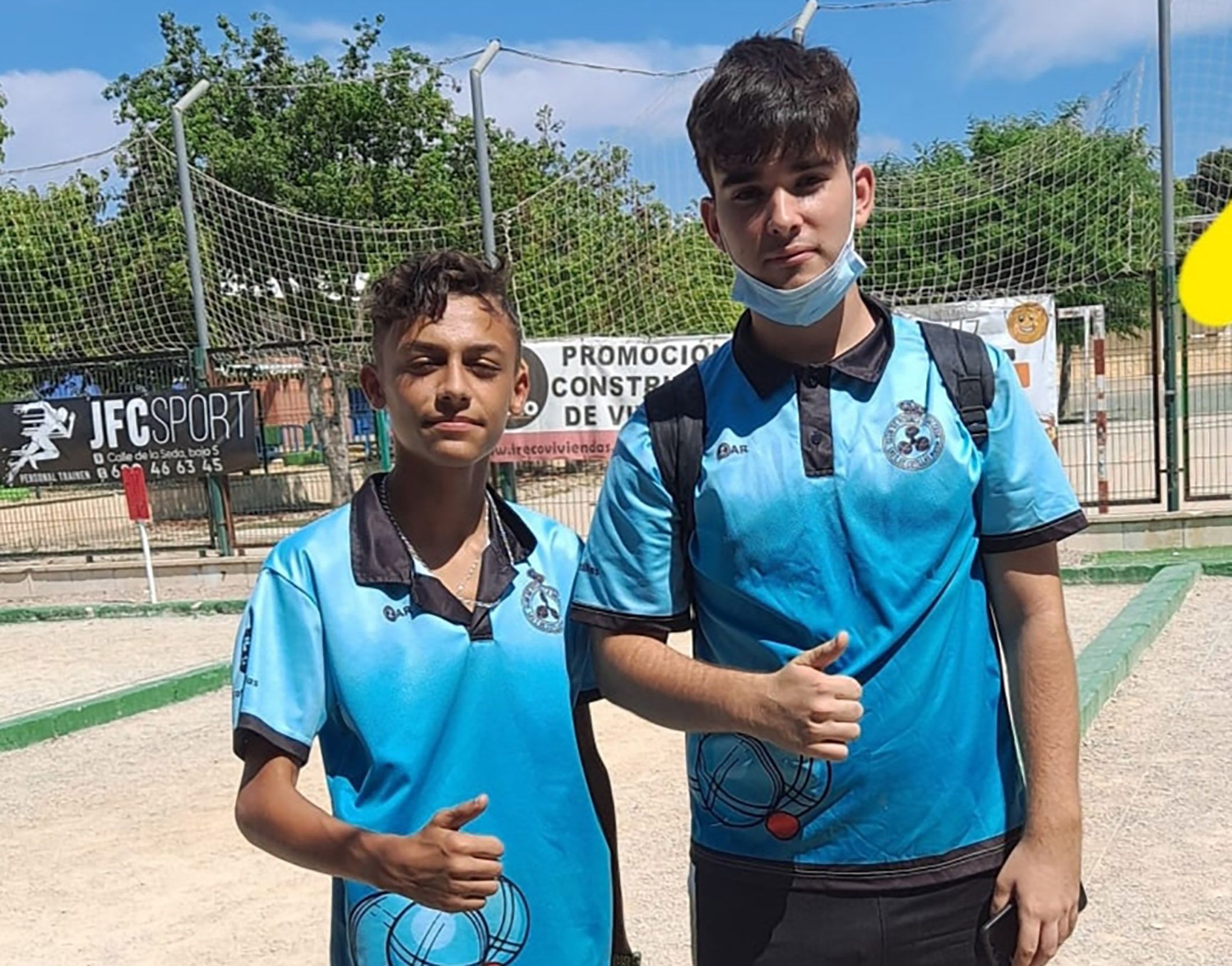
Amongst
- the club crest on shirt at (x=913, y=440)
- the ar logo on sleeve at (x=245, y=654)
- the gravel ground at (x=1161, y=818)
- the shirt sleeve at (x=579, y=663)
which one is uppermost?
the club crest on shirt at (x=913, y=440)

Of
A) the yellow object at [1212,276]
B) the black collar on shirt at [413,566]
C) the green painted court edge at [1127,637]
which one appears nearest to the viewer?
the yellow object at [1212,276]

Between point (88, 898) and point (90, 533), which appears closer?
point (88, 898)

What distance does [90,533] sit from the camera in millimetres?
15086

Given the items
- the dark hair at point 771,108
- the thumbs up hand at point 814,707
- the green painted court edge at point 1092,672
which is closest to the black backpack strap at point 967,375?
the dark hair at point 771,108

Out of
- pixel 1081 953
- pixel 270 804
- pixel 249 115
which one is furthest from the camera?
pixel 249 115

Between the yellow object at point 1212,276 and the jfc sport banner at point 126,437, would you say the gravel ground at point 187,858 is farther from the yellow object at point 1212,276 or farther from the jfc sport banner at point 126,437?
the jfc sport banner at point 126,437

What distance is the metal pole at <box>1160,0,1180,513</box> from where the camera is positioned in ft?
32.0

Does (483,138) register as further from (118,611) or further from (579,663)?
(579,663)

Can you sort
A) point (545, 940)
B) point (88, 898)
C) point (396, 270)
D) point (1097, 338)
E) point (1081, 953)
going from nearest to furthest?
1. point (545, 940)
2. point (396, 270)
3. point (1081, 953)
4. point (88, 898)
5. point (1097, 338)

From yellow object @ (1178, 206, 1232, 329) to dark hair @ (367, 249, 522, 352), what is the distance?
3.36 ft

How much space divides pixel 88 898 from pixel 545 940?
125 inches

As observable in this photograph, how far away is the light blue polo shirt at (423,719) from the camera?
1.76 metres

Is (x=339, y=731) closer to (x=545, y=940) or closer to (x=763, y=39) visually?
(x=545, y=940)

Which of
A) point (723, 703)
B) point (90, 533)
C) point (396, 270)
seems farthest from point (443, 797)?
point (90, 533)
